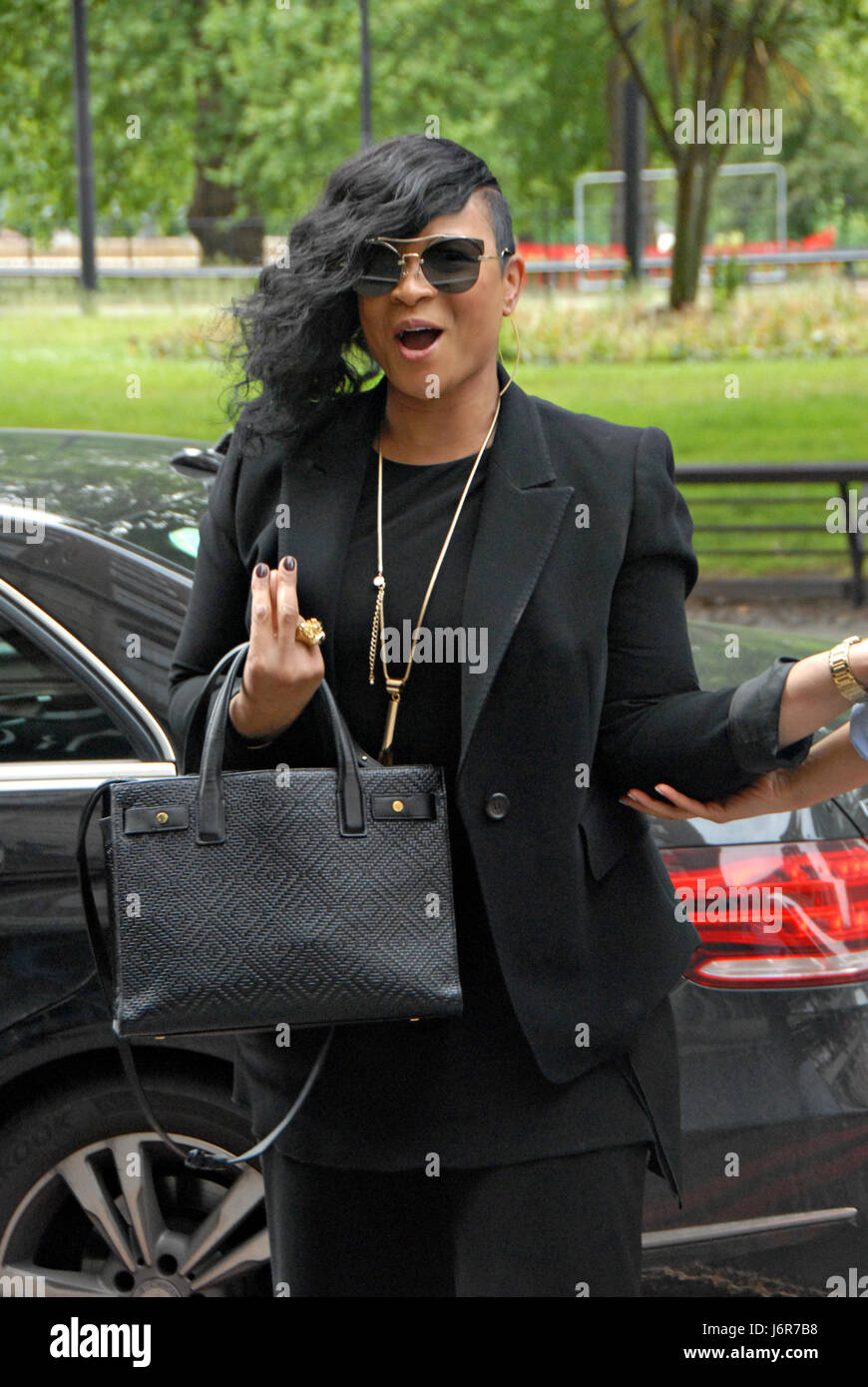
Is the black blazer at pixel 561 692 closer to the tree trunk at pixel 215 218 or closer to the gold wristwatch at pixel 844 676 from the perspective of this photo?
the gold wristwatch at pixel 844 676

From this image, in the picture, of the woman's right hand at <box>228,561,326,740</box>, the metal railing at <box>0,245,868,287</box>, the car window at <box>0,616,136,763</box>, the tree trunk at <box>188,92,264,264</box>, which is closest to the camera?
the woman's right hand at <box>228,561,326,740</box>

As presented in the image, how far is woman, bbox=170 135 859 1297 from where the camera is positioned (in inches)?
74.4

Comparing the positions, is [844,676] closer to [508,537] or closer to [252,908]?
[508,537]

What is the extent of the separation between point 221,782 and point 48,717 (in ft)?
3.98

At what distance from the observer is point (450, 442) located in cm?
199

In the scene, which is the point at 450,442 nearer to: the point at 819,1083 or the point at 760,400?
the point at 819,1083

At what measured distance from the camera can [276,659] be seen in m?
1.75

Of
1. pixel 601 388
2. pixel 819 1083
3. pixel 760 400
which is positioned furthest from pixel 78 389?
pixel 819 1083

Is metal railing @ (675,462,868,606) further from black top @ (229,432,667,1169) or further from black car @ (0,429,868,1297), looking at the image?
black top @ (229,432,667,1169)

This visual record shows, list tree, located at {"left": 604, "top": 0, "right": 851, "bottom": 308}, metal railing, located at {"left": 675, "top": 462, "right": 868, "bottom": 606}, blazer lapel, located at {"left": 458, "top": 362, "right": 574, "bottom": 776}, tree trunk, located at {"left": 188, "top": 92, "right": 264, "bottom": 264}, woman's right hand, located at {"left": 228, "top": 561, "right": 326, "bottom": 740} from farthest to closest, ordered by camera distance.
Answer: tree trunk, located at {"left": 188, "top": 92, "right": 264, "bottom": 264}
tree, located at {"left": 604, "top": 0, "right": 851, "bottom": 308}
metal railing, located at {"left": 675, "top": 462, "right": 868, "bottom": 606}
blazer lapel, located at {"left": 458, "top": 362, "right": 574, "bottom": 776}
woman's right hand, located at {"left": 228, "top": 561, "right": 326, "bottom": 740}

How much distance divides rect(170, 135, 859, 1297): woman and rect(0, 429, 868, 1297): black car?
0.73m

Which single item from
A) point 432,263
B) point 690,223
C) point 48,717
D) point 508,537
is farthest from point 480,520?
point 690,223

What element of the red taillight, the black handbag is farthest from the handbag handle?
the red taillight

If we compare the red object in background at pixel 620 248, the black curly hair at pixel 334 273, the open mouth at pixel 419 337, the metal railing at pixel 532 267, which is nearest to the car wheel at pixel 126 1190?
the black curly hair at pixel 334 273
